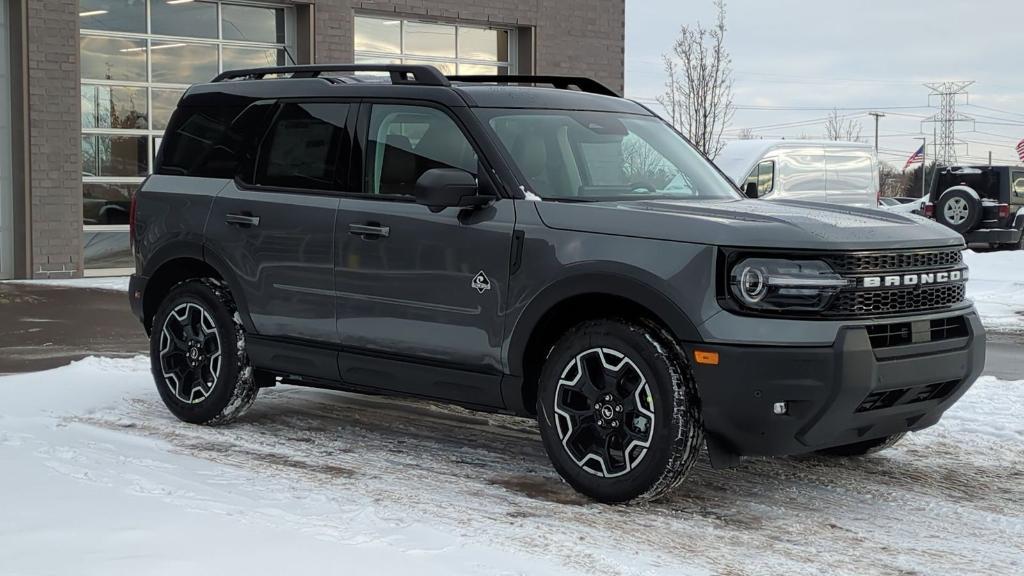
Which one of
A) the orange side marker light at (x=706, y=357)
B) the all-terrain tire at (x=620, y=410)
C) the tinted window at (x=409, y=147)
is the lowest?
the all-terrain tire at (x=620, y=410)

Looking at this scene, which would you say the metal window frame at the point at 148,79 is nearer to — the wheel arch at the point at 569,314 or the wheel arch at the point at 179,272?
the wheel arch at the point at 179,272

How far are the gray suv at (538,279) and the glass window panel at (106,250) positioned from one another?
1088 cm

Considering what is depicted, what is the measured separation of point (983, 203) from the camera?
26234mm

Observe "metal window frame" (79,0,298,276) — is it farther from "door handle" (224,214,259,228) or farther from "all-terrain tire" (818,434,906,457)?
"all-terrain tire" (818,434,906,457)

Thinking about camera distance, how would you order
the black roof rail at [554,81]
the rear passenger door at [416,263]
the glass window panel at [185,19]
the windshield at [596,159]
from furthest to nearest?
1. the glass window panel at [185,19]
2. the black roof rail at [554,81]
3. the windshield at [596,159]
4. the rear passenger door at [416,263]

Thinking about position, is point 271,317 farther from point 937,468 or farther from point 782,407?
point 937,468

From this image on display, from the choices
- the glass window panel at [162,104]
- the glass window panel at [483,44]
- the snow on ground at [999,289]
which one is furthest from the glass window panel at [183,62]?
the snow on ground at [999,289]

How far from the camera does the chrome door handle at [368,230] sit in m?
6.21

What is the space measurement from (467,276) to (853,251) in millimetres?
1739

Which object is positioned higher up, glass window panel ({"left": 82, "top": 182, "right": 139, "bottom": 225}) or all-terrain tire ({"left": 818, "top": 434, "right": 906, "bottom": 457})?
glass window panel ({"left": 82, "top": 182, "right": 139, "bottom": 225})

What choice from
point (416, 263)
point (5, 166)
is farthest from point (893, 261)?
point (5, 166)

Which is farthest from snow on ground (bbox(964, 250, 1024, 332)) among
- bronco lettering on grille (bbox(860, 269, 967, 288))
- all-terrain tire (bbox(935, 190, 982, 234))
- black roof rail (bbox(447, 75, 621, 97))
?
bronco lettering on grille (bbox(860, 269, 967, 288))

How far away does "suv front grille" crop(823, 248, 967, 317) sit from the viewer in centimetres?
513

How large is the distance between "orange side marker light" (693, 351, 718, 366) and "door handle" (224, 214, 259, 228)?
8.97 ft
